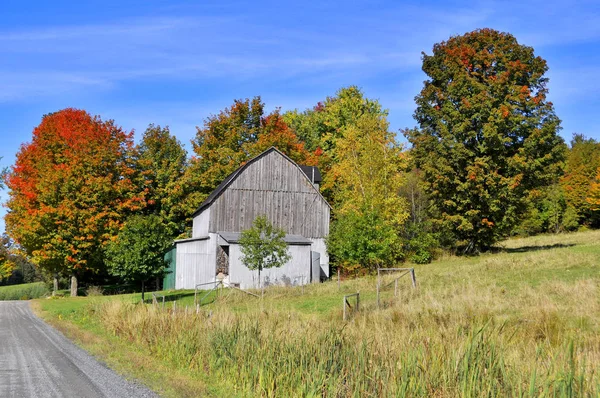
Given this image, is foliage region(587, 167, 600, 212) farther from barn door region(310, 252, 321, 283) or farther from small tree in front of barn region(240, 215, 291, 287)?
small tree in front of barn region(240, 215, 291, 287)

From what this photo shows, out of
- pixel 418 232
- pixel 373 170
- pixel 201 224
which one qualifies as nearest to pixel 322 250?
pixel 373 170

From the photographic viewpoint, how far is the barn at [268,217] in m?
37.7

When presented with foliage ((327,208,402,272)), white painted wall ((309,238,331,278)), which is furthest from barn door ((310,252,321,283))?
foliage ((327,208,402,272))

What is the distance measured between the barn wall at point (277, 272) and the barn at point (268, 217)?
2.6 inches

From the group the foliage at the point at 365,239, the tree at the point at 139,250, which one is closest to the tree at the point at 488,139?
the foliage at the point at 365,239

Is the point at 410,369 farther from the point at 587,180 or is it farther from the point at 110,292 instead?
the point at 587,180

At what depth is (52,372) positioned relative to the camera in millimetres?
11891

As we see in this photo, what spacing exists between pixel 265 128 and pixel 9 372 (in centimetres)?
4105

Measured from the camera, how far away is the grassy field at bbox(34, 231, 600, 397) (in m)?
8.10

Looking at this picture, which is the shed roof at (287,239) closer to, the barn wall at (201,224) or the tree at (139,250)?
the barn wall at (201,224)

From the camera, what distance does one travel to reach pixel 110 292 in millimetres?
45344

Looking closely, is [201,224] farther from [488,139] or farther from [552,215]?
[552,215]

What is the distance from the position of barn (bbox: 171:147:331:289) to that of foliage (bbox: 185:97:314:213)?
6462 mm

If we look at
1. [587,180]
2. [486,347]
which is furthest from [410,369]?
[587,180]
